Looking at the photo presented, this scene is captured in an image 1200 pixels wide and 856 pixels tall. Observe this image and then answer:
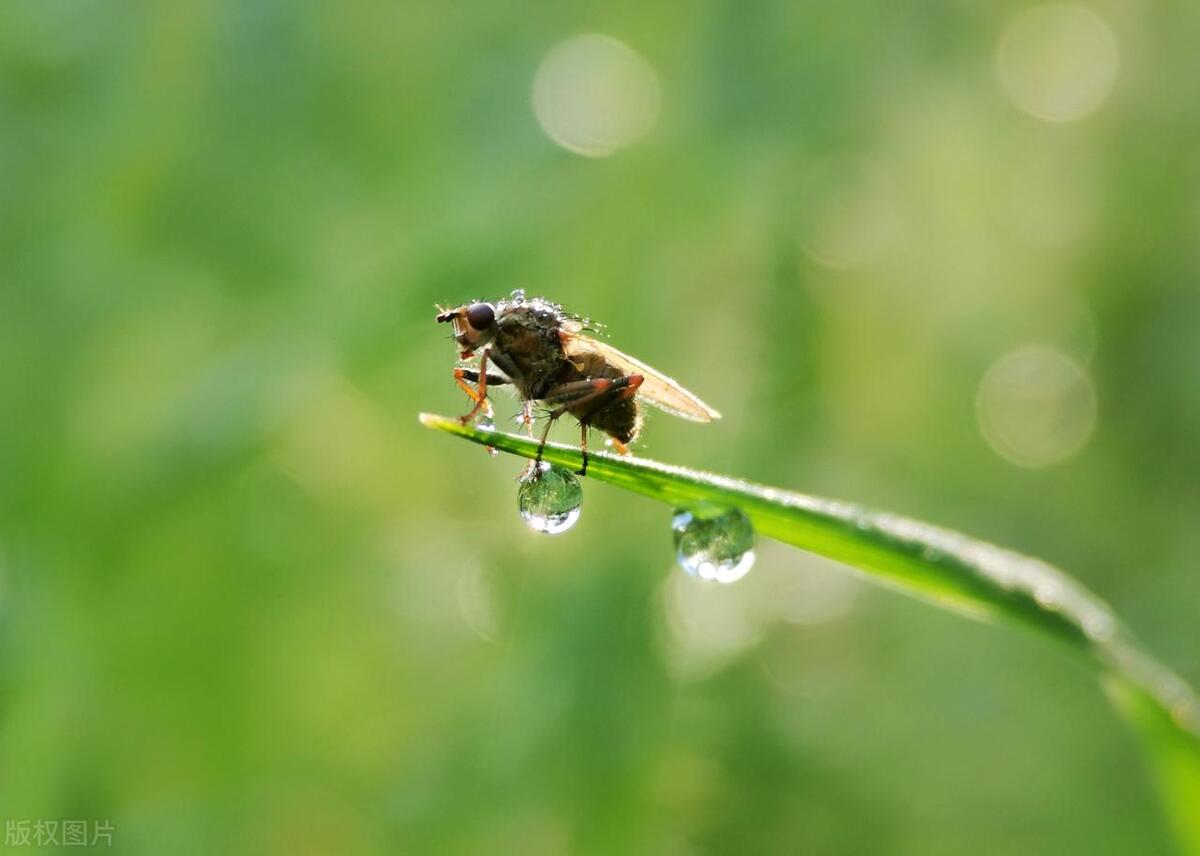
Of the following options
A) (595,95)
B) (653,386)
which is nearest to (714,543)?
(653,386)

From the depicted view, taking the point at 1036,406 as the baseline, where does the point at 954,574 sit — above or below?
below

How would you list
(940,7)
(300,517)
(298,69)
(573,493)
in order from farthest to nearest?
(940,7) < (298,69) < (300,517) < (573,493)

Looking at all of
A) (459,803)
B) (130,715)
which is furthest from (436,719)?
(130,715)

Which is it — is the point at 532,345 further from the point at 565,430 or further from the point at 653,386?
the point at 565,430

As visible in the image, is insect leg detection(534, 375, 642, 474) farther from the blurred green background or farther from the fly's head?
the blurred green background

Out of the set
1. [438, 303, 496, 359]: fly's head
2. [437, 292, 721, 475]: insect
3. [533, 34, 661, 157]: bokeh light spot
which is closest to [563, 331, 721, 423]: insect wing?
[437, 292, 721, 475]: insect

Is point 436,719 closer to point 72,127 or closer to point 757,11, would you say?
point 72,127

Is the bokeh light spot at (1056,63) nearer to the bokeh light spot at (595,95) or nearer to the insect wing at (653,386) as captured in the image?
the bokeh light spot at (595,95)
